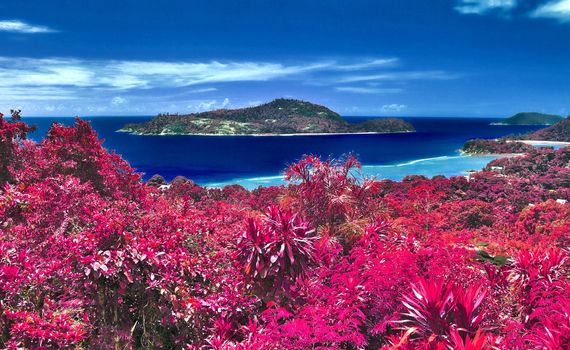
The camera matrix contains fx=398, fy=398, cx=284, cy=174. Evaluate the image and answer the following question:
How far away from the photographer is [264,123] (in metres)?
169

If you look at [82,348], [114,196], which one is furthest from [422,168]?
[82,348]

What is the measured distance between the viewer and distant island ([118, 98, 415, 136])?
153500mm

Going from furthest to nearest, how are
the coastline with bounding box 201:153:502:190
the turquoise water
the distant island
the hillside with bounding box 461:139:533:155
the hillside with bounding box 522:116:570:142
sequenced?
the distant island < the hillside with bounding box 522:116:570:142 < the hillside with bounding box 461:139:533:155 < the turquoise water < the coastline with bounding box 201:153:502:190

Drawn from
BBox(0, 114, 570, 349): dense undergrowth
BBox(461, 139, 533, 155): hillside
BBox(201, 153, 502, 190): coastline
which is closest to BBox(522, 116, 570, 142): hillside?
BBox(461, 139, 533, 155): hillside

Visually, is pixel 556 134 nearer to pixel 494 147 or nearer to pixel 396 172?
pixel 494 147

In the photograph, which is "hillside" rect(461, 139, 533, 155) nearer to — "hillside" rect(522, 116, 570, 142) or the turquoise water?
the turquoise water

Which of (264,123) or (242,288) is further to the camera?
(264,123)

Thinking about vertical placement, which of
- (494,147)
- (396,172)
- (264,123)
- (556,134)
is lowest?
(396,172)

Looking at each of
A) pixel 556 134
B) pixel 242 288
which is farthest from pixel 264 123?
pixel 242 288

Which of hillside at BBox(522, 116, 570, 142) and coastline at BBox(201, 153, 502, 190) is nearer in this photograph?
coastline at BBox(201, 153, 502, 190)

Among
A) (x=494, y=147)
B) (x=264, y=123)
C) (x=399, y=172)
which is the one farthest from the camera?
(x=264, y=123)

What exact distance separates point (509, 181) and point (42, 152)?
2438 centimetres

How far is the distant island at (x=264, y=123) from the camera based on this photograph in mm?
153500

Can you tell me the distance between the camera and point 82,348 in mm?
4492
